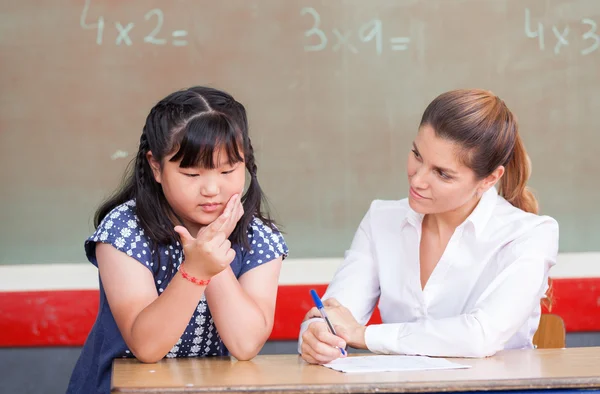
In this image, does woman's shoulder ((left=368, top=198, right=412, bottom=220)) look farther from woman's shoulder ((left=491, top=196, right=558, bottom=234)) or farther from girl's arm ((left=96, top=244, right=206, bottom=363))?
girl's arm ((left=96, top=244, right=206, bottom=363))

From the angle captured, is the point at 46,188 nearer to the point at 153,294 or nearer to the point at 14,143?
the point at 14,143

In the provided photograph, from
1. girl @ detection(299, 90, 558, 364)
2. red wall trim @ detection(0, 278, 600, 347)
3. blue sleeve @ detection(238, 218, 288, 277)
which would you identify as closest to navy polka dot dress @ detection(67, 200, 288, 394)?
blue sleeve @ detection(238, 218, 288, 277)

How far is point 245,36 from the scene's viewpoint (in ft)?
10.3

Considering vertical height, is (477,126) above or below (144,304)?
above

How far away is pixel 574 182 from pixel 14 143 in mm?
2040

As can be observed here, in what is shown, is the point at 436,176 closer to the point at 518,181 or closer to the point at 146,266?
the point at 518,181

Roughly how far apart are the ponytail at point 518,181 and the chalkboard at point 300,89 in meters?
0.83

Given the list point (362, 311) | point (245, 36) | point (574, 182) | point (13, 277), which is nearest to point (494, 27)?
point (574, 182)

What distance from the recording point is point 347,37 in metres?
3.16

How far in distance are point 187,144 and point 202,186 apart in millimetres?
96

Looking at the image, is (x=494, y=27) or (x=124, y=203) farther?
(x=494, y=27)

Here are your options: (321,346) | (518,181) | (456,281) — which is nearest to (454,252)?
(456,281)

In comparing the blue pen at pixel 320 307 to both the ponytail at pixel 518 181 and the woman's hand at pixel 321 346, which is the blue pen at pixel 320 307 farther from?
the ponytail at pixel 518 181

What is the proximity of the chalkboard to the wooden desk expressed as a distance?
1.38 meters
